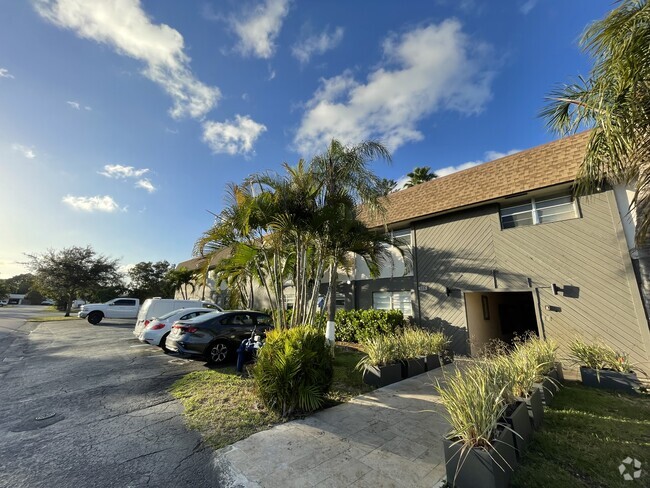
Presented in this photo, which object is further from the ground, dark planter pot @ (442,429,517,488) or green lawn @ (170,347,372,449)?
dark planter pot @ (442,429,517,488)

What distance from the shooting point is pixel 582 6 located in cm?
531

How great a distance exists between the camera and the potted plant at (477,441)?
271 cm

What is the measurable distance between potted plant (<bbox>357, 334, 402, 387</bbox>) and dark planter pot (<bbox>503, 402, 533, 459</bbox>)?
296cm

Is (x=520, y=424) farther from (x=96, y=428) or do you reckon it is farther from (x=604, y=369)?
(x=96, y=428)

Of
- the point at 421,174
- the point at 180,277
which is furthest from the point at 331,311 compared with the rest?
the point at 180,277

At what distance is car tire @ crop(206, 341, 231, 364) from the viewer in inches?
318

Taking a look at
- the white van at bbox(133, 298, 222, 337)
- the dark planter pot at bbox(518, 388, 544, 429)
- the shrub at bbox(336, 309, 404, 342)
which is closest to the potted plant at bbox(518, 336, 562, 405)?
the dark planter pot at bbox(518, 388, 544, 429)

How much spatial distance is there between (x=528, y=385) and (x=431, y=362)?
352 cm

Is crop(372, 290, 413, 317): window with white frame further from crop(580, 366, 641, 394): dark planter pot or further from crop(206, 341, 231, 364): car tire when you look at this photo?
crop(206, 341, 231, 364): car tire

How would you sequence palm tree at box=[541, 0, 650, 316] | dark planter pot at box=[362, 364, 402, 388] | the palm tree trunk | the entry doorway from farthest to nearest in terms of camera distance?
the entry doorway
the palm tree trunk
dark planter pot at box=[362, 364, 402, 388]
palm tree at box=[541, 0, 650, 316]

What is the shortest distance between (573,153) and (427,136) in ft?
17.7

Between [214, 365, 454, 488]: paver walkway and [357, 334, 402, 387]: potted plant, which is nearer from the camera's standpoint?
[214, 365, 454, 488]: paver walkway

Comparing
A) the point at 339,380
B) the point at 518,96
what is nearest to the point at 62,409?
the point at 339,380

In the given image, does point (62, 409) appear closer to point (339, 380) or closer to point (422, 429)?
point (339, 380)
